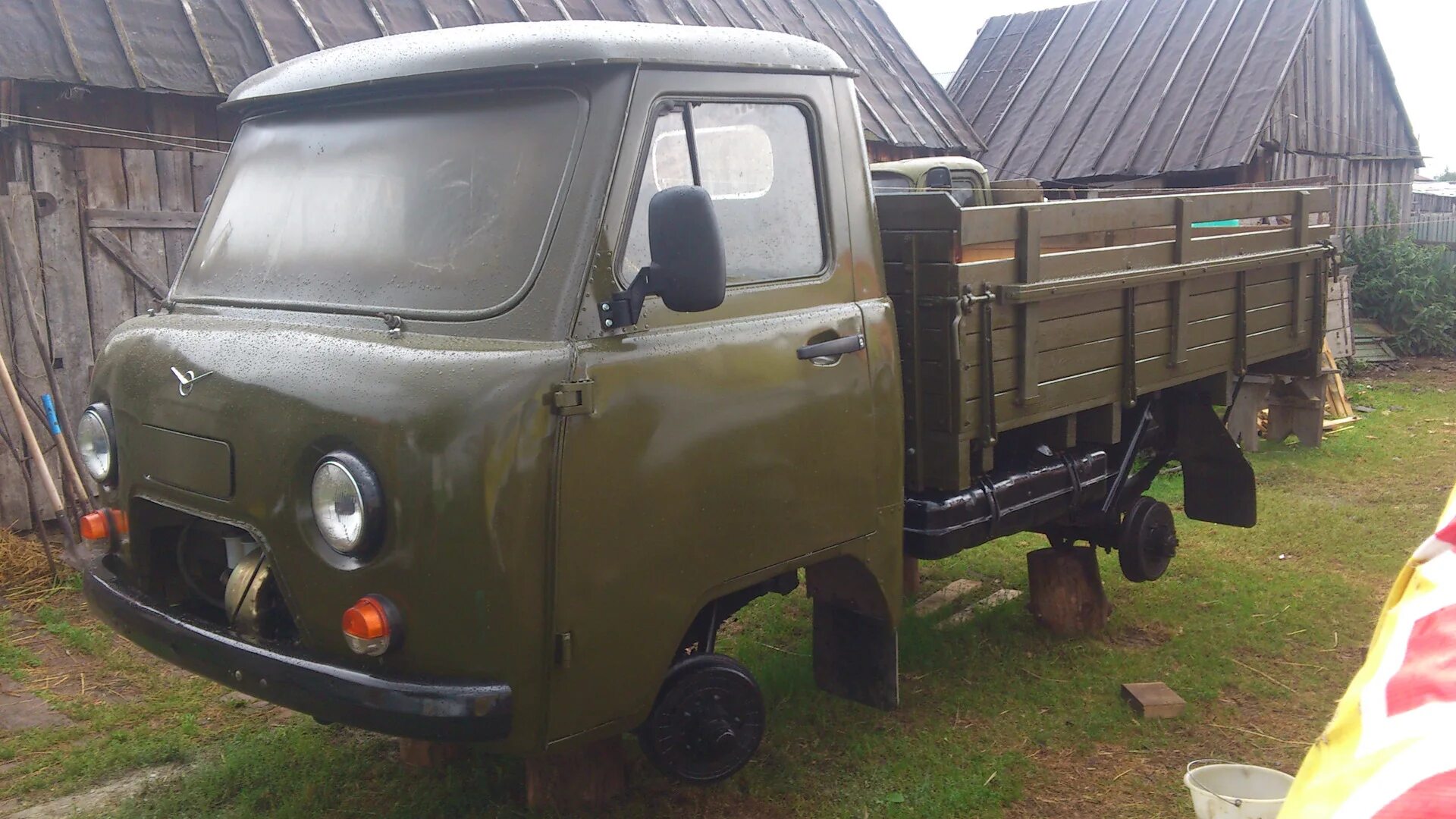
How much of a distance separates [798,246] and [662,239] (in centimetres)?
82

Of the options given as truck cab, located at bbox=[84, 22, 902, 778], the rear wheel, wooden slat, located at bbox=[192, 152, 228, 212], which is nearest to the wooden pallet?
the rear wheel

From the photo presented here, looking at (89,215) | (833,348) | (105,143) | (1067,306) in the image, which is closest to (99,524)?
(833,348)

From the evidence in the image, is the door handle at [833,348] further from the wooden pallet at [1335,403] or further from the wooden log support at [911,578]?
the wooden pallet at [1335,403]

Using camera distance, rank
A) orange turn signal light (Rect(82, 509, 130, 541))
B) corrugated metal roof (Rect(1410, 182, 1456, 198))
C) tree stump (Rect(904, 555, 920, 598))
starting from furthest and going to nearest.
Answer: corrugated metal roof (Rect(1410, 182, 1456, 198)) < tree stump (Rect(904, 555, 920, 598)) < orange turn signal light (Rect(82, 509, 130, 541))

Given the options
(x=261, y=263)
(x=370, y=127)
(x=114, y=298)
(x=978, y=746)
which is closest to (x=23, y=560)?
(x=114, y=298)

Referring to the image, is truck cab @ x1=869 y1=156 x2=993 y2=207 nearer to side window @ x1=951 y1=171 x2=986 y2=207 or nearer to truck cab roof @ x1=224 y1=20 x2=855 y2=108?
side window @ x1=951 y1=171 x2=986 y2=207

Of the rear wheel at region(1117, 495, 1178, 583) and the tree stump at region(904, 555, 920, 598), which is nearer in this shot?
the rear wheel at region(1117, 495, 1178, 583)

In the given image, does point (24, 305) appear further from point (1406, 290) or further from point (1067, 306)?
point (1406, 290)

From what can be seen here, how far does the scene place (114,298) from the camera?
6938 millimetres

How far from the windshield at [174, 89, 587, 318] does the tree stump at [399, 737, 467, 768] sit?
1.60 m

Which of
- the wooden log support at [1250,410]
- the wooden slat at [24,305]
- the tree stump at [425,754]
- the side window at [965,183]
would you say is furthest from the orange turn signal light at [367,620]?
the wooden log support at [1250,410]

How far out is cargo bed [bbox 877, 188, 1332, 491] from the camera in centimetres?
397

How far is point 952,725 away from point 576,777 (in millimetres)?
1633

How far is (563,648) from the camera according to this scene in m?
2.88
